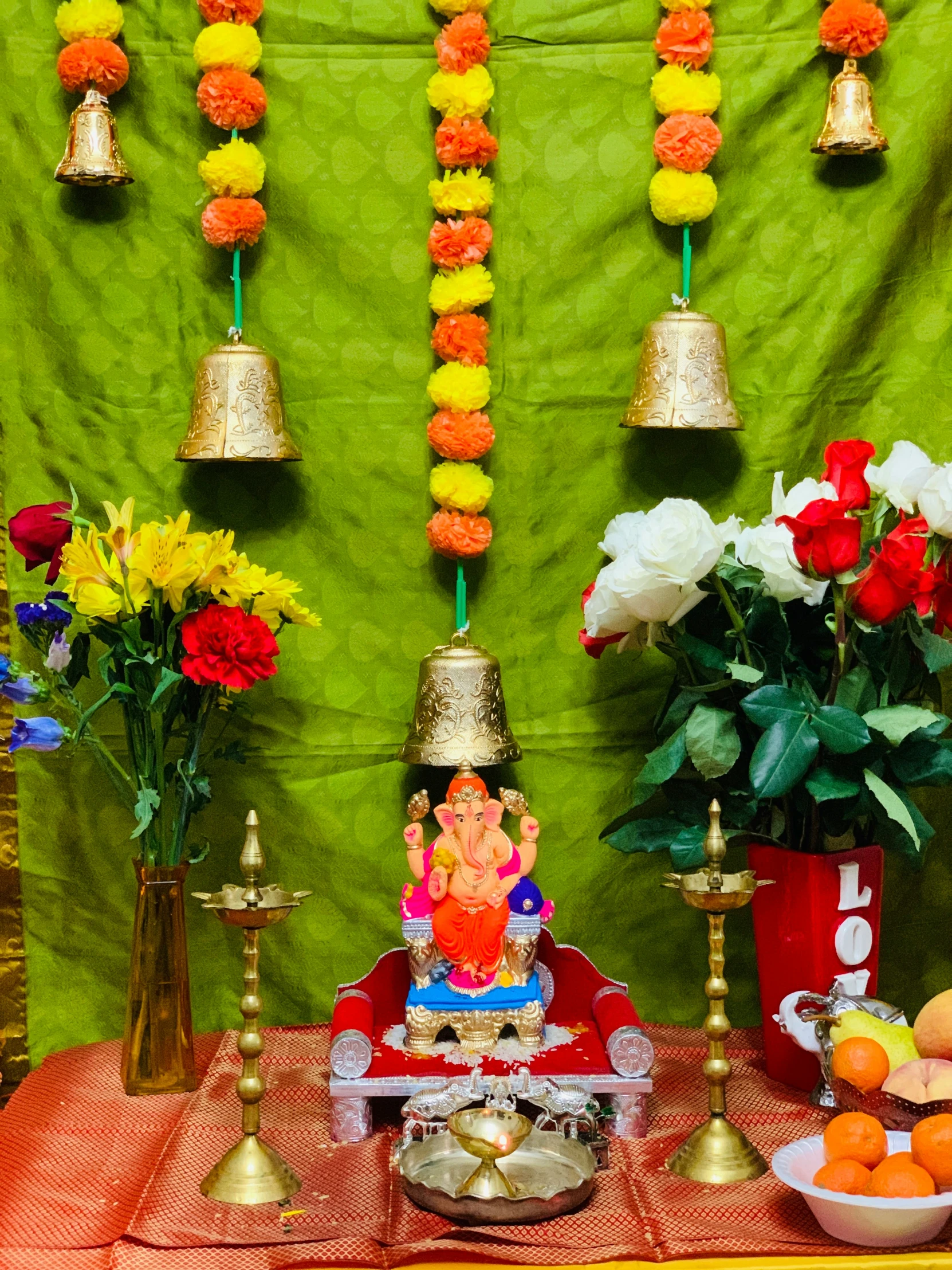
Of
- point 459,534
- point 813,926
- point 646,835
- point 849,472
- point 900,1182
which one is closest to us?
point 900,1182

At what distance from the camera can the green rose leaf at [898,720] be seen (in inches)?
57.6

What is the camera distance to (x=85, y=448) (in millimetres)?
1788

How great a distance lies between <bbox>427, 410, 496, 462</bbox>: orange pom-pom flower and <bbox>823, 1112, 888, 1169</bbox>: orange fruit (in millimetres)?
898

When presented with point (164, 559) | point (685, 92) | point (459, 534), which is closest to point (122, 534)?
point (164, 559)

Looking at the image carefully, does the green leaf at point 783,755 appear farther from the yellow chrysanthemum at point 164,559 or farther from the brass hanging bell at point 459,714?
the yellow chrysanthemum at point 164,559

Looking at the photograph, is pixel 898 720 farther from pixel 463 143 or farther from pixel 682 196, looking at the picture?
pixel 463 143

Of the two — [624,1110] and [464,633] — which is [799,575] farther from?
[624,1110]

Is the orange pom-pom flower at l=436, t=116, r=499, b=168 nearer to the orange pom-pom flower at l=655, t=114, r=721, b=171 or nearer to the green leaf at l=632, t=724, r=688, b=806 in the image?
the orange pom-pom flower at l=655, t=114, r=721, b=171

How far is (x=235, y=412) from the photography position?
1675 millimetres

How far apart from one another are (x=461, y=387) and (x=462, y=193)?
0.78ft

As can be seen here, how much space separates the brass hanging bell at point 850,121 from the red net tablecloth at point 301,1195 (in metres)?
1.11

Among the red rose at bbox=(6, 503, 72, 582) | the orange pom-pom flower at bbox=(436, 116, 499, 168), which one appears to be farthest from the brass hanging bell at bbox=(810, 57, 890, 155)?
the red rose at bbox=(6, 503, 72, 582)

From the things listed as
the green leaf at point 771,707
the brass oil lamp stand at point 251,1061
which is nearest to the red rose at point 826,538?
the green leaf at point 771,707

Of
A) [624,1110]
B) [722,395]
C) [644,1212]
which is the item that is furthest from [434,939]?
[722,395]
